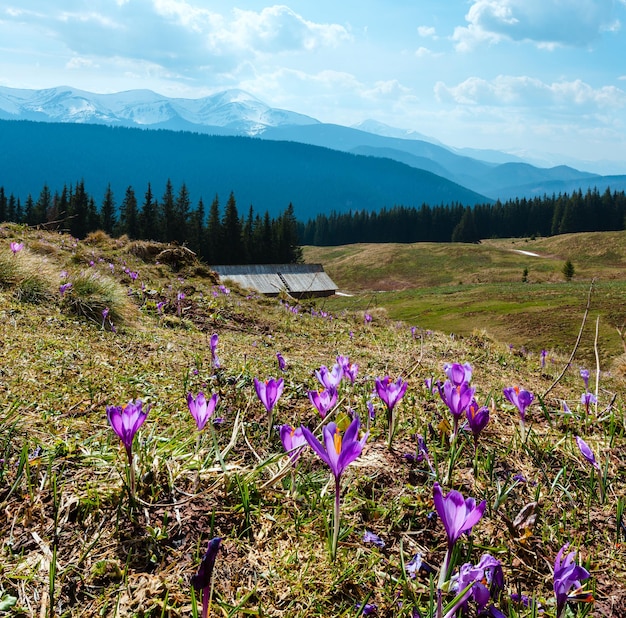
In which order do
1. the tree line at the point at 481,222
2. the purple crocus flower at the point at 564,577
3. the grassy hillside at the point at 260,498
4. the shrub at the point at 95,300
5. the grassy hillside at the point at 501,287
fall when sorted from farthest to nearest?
the tree line at the point at 481,222
the grassy hillside at the point at 501,287
the shrub at the point at 95,300
the grassy hillside at the point at 260,498
the purple crocus flower at the point at 564,577

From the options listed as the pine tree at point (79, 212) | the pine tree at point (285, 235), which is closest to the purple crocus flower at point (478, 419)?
the pine tree at point (285, 235)

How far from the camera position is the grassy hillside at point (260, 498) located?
153 cm

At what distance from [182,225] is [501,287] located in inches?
1798

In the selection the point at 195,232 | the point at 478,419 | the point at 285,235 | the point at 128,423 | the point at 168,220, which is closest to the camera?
the point at 128,423

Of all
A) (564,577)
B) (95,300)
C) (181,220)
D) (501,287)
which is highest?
(181,220)

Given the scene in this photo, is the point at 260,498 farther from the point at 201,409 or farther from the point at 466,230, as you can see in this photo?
the point at 466,230

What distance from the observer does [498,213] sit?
128250mm

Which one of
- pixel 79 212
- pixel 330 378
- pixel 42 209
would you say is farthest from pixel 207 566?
pixel 42 209

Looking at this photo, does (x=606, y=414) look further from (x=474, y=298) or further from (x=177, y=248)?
(x=474, y=298)

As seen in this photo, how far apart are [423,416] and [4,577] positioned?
220 cm

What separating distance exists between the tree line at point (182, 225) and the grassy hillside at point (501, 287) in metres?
12.2

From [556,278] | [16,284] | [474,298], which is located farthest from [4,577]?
[556,278]

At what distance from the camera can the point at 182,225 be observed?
2825 inches

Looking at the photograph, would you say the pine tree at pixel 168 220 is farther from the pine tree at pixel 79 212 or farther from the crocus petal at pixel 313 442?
the crocus petal at pixel 313 442
